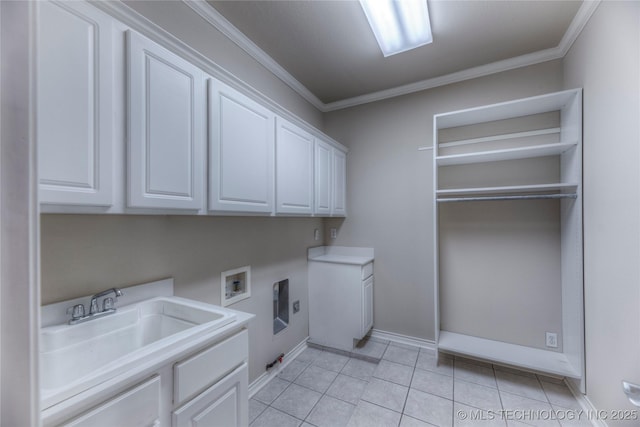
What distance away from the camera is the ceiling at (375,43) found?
5.73 feet

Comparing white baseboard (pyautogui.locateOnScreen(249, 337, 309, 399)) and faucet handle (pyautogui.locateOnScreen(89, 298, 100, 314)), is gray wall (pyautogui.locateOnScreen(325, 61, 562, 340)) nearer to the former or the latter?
white baseboard (pyautogui.locateOnScreen(249, 337, 309, 399))

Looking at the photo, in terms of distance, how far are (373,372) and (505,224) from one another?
183 cm

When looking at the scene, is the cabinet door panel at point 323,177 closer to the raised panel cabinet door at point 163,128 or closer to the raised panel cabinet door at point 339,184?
the raised panel cabinet door at point 339,184

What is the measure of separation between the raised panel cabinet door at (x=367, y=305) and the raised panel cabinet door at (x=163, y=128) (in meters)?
1.91

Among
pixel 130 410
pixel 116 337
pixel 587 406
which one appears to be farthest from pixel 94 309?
pixel 587 406

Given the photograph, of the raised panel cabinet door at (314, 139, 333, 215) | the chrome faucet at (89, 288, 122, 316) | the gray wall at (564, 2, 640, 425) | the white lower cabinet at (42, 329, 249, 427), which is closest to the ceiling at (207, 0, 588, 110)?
the gray wall at (564, 2, 640, 425)

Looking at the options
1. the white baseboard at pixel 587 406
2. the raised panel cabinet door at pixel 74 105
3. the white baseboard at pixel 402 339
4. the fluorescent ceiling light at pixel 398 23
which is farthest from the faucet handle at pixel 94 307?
the white baseboard at pixel 587 406

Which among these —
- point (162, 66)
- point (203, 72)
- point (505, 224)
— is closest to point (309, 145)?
point (203, 72)

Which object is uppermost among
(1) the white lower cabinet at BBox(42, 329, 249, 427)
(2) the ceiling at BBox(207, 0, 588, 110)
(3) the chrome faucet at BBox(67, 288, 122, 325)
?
(2) the ceiling at BBox(207, 0, 588, 110)

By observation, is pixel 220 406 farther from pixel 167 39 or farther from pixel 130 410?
pixel 167 39

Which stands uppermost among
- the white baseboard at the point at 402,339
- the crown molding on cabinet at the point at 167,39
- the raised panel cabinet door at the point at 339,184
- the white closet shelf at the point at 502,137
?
the crown molding on cabinet at the point at 167,39

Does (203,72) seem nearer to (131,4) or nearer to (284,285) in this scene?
(131,4)

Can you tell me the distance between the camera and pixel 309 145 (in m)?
2.32

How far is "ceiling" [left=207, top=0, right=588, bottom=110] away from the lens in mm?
1745
